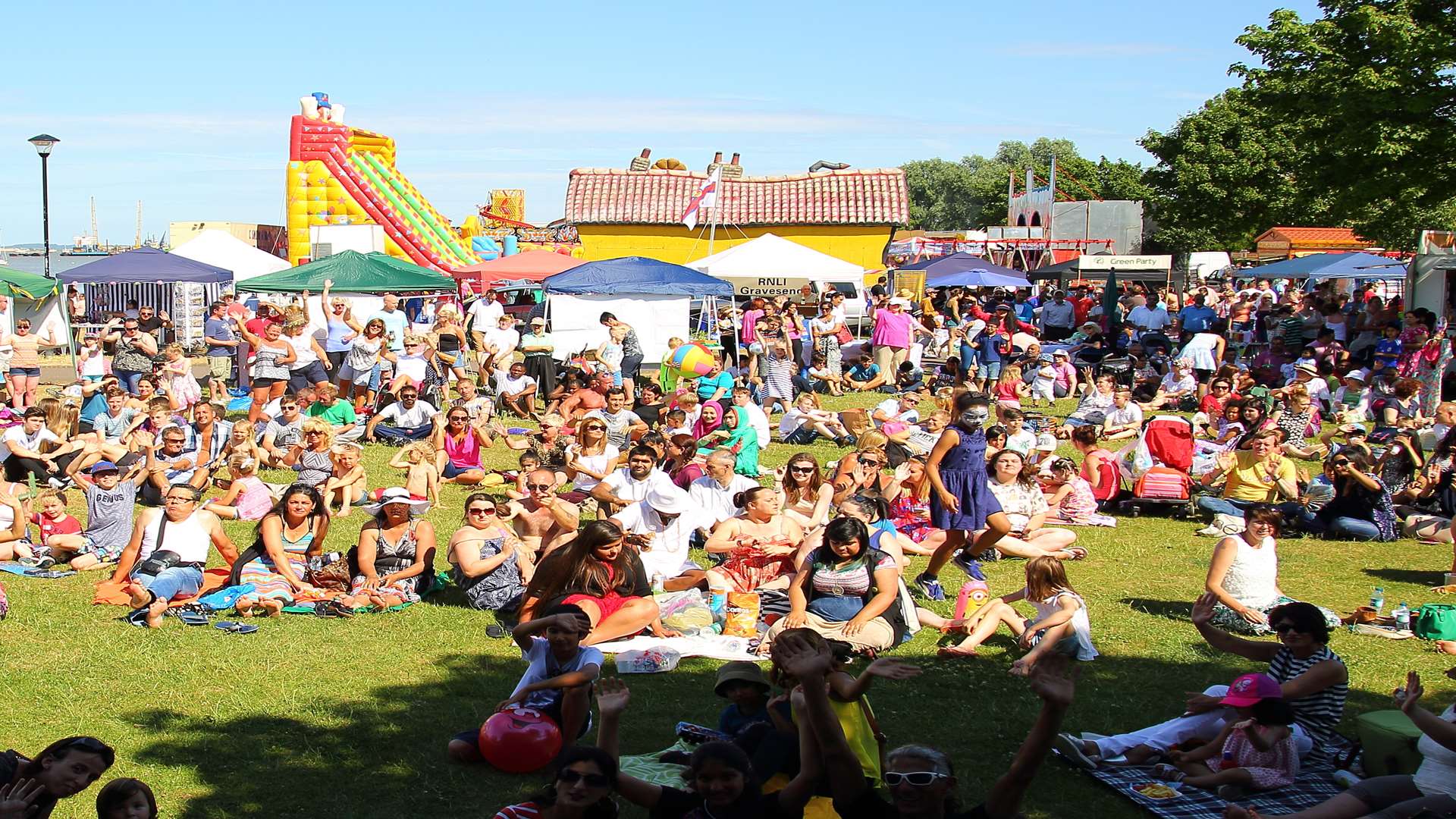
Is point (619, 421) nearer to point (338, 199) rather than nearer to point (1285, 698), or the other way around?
point (1285, 698)

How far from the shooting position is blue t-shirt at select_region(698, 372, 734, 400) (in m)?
14.9

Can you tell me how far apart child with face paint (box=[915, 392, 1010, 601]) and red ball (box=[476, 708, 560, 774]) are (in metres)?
3.74

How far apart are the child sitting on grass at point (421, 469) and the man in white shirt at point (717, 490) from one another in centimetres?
313

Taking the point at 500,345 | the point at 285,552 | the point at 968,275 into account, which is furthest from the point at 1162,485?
the point at 968,275

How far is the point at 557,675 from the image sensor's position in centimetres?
573

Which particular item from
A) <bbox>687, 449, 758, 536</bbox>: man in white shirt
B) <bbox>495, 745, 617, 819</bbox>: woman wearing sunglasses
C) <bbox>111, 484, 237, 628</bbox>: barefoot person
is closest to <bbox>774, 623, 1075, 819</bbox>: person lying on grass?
<bbox>495, 745, 617, 819</bbox>: woman wearing sunglasses

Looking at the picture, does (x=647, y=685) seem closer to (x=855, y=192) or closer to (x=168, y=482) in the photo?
(x=168, y=482)

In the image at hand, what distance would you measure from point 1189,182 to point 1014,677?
48271mm

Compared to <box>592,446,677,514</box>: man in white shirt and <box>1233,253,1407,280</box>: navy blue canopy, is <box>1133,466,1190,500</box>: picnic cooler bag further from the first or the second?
<box>1233,253,1407,280</box>: navy blue canopy

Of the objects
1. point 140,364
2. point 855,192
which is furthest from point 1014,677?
point 855,192

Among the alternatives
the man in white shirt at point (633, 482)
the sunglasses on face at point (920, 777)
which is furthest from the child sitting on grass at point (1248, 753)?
the man in white shirt at point (633, 482)

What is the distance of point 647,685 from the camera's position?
6996mm

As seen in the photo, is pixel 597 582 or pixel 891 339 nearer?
pixel 597 582

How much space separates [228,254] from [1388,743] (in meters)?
23.8
